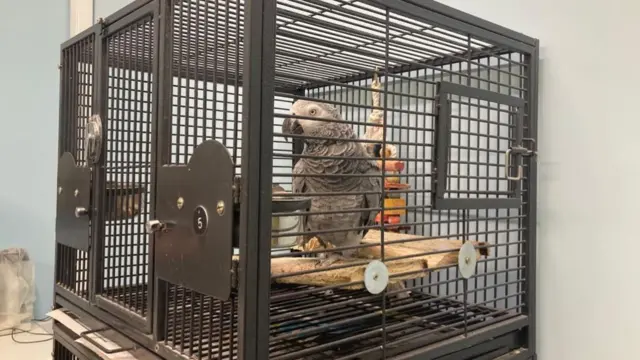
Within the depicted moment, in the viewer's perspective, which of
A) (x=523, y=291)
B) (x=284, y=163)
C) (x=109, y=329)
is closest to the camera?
(x=109, y=329)

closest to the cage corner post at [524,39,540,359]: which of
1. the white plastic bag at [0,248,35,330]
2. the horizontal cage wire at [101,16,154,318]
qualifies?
the horizontal cage wire at [101,16,154,318]

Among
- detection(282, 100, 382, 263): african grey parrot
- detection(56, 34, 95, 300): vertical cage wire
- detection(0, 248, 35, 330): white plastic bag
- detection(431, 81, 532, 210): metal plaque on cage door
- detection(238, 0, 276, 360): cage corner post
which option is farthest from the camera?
detection(0, 248, 35, 330): white plastic bag

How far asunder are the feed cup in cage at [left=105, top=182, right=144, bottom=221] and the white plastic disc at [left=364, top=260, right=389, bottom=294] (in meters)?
0.46

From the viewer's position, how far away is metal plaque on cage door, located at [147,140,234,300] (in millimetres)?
629

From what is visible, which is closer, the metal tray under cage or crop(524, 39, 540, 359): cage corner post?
the metal tray under cage

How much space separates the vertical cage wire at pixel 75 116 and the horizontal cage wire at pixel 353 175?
0.78 ft

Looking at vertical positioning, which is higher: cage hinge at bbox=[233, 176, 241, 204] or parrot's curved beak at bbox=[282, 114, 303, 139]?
parrot's curved beak at bbox=[282, 114, 303, 139]

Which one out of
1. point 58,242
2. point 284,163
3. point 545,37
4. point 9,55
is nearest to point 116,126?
point 58,242

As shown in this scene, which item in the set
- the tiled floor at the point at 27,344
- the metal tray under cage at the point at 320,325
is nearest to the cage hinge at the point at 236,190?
the metal tray under cage at the point at 320,325

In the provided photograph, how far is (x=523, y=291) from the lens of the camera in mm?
1030

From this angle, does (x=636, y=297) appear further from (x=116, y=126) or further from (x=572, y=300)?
(x=116, y=126)

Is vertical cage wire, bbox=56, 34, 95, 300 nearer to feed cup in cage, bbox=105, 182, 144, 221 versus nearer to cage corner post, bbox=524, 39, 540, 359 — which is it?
feed cup in cage, bbox=105, 182, 144, 221

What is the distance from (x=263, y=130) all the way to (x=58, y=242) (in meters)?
0.81

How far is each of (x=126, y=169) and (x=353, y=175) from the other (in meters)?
0.46
